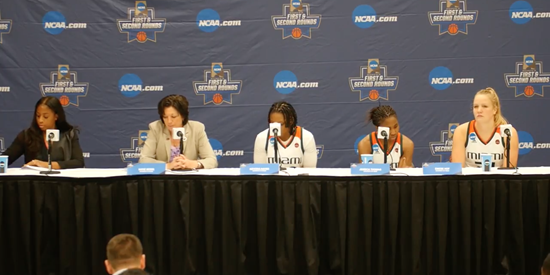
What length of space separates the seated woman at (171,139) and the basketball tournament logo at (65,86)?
1.91 m

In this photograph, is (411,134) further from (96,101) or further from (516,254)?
(96,101)

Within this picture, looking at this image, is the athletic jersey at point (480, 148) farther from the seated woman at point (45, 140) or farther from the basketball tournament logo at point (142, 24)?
the basketball tournament logo at point (142, 24)

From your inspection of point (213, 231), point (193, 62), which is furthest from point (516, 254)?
point (193, 62)

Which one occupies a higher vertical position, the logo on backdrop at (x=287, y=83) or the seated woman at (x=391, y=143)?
the logo on backdrop at (x=287, y=83)

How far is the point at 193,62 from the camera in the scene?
19.0 ft

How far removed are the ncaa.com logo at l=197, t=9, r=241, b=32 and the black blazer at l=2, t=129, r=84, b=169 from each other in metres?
1.90

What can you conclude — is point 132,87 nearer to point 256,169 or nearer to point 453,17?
point 256,169

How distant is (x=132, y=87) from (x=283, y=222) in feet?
9.90

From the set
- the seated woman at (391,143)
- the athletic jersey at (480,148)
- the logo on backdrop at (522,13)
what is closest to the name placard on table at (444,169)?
the athletic jersey at (480,148)

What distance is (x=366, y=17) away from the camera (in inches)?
226

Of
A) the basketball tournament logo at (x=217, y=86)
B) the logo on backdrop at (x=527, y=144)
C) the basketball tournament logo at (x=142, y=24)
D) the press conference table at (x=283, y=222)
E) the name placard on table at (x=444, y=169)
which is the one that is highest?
the basketball tournament logo at (x=142, y=24)

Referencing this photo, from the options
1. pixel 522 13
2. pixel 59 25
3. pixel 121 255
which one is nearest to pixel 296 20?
pixel 522 13

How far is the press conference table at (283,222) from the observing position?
132 inches

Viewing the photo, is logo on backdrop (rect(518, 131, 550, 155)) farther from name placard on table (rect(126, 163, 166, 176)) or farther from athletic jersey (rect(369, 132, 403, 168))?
A: name placard on table (rect(126, 163, 166, 176))
